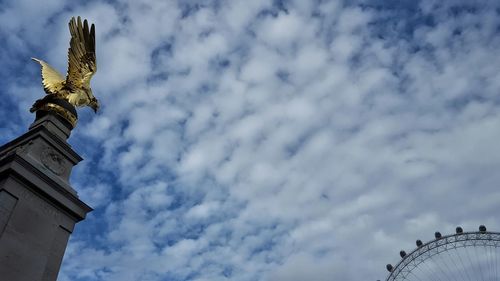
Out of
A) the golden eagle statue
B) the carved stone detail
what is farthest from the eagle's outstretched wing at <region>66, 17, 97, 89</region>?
the carved stone detail

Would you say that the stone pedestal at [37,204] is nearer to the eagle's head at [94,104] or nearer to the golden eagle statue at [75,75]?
the golden eagle statue at [75,75]

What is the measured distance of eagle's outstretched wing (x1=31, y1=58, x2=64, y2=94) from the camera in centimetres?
1831

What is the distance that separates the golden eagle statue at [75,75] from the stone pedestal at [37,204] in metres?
1.39

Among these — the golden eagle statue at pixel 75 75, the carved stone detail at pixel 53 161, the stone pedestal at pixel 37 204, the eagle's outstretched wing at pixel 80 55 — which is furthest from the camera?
the eagle's outstretched wing at pixel 80 55

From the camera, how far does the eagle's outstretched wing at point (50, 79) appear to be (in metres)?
18.3

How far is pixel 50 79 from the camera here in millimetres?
18703

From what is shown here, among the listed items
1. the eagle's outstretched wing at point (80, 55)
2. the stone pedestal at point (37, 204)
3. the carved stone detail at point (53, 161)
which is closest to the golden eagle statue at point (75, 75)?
the eagle's outstretched wing at point (80, 55)

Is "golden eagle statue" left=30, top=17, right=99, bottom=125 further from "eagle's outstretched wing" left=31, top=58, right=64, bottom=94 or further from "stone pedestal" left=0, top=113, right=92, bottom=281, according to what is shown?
"stone pedestal" left=0, top=113, right=92, bottom=281

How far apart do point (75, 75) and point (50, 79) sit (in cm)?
102

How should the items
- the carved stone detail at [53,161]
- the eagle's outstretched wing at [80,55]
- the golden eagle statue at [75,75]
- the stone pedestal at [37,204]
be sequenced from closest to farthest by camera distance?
the stone pedestal at [37,204], the carved stone detail at [53,161], the golden eagle statue at [75,75], the eagle's outstretched wing at [80,55]

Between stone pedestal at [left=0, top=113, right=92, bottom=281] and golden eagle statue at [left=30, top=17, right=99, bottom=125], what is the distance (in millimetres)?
1390

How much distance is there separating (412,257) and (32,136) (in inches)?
1626

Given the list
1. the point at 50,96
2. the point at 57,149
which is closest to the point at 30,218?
the point at 57,149

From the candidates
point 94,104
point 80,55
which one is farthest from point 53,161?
point 80,55
